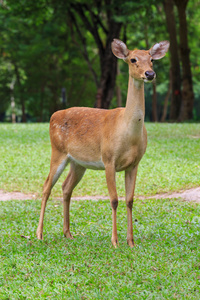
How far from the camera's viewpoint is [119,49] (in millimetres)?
5516

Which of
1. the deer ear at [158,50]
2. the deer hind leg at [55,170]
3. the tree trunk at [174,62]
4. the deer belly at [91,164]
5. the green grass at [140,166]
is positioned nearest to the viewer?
the deer ear at [158,50]

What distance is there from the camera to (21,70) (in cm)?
3569

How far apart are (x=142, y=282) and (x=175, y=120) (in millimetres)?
18639

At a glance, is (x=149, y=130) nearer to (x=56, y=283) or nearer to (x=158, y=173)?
(x=158, y=173)

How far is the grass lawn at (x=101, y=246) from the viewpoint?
456 cm

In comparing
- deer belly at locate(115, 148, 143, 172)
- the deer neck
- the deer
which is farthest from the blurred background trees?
deer belly at locate(115, 148, 143, 172)

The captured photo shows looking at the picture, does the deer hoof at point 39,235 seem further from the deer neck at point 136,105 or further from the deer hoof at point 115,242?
the deer neck at point 136,105

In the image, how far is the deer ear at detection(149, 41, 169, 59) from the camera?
18.0ft

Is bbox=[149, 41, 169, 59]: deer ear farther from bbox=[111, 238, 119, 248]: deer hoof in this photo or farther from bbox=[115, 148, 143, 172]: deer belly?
bbox=[111, 238, 119, 248]: deer hoof

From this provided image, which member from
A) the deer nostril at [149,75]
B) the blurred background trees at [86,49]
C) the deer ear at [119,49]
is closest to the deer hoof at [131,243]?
the deer nostril at [149,75]

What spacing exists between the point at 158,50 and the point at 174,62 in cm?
1815

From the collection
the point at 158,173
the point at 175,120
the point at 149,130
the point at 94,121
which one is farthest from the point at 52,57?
the point at 94,121

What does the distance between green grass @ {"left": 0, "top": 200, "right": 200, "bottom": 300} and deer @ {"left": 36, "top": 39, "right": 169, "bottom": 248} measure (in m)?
0.34

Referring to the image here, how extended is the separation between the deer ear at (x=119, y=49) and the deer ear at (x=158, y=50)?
285 mm
